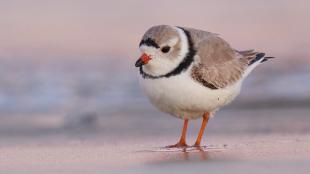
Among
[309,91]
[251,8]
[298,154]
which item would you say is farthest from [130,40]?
[298,154]

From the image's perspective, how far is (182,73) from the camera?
657 cm

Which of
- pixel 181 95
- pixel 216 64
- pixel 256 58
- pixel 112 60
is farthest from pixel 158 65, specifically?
pixel 112 60

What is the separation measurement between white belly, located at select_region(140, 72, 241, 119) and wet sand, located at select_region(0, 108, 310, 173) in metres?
0.30

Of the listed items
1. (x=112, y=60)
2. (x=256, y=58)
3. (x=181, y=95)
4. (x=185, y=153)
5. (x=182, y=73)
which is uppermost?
(x=112, y=60)

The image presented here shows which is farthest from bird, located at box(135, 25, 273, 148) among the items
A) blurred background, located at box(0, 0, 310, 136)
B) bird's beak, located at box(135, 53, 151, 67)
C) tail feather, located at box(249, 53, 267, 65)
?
blurred background, located at box(0, 0, 310, 136)

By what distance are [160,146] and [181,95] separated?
1.92ft

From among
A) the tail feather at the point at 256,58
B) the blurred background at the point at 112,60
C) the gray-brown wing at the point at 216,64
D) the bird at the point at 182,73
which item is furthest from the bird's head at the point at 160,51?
the blurred background at the point at 112,60

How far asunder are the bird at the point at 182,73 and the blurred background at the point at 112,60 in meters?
1.28

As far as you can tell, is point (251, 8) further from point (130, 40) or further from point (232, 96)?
point (232, 96)

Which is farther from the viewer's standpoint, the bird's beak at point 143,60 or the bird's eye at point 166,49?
the bird's eye at point 166,49

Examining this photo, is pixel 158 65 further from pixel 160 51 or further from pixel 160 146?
pixel 160 146

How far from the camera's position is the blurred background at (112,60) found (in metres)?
9.37

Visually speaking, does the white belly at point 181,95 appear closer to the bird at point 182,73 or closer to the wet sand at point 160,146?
the bird at point 182,73

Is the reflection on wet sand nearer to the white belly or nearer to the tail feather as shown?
the white belly
